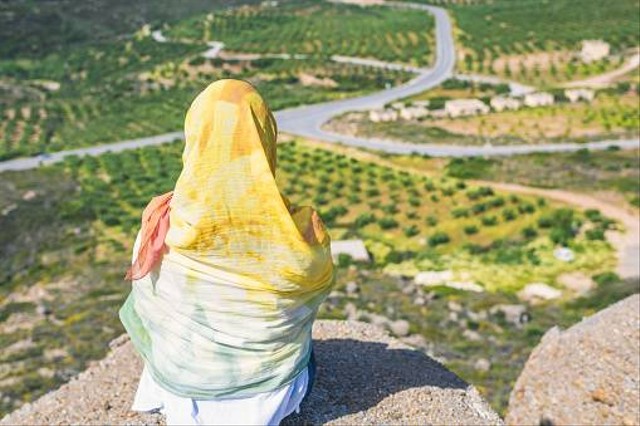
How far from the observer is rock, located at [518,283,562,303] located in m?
24.8

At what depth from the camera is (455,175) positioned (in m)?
45.7

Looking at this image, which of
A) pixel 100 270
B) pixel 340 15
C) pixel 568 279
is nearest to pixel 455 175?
pixel 568 279

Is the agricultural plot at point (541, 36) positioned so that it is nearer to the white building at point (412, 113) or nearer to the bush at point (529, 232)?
the white building at point (412, 113)

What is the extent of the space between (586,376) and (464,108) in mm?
53283

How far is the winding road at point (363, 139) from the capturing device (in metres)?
53.3

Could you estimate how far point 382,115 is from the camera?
6494cm

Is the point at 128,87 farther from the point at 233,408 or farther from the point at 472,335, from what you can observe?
the point at 233,408

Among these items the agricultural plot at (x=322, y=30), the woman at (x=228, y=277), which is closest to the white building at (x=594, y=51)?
the agricultural plot at (x=322, y=30)

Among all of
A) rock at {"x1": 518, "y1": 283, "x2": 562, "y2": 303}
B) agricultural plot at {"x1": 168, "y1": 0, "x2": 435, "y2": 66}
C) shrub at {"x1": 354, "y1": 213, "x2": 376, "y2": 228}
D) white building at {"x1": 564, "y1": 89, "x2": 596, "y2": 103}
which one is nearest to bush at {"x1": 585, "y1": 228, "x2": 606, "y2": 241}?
rock at {"x1": 518, "y1": 283, "x2": 562, "y2": 303}

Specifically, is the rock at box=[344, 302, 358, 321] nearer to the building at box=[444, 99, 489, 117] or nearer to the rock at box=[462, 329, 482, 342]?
the rock at box=[462, 329, 482, 342]

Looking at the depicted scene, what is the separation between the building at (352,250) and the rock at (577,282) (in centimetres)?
802

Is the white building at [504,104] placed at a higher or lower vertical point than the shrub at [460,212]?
lower

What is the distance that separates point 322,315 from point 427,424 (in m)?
10.0

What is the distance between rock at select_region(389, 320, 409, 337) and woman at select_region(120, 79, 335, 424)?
1025 cm
